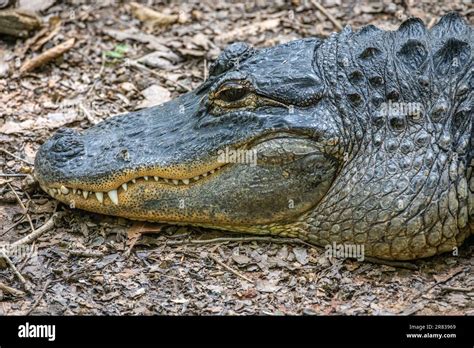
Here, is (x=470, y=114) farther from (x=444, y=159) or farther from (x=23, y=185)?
(x=23, y=185)

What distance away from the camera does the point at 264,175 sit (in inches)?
215

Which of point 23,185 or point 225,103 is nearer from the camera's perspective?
point 225,103

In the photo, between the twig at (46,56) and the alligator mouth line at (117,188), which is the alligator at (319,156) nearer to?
the alligator mouth line at (117,188)

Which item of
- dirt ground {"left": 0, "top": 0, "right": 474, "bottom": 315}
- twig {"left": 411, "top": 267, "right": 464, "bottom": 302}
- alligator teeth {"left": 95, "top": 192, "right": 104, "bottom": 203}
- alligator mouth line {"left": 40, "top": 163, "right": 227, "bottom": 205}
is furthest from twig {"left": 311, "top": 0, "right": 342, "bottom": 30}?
alligator teeth {"left": 95, "top": 192, "right": 104, "bottom": 203}

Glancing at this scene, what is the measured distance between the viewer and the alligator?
17.7 ft

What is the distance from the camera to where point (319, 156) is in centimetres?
543

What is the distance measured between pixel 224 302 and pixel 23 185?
6.57ft

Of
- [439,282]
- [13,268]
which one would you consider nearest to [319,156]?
[439,282]

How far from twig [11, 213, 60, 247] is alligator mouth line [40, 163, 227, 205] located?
0.18 metres

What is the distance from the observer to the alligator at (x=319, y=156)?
17.7 feet

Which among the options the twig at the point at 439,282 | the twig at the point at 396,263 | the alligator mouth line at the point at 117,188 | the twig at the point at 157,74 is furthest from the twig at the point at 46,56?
the twig at the point at 439,282

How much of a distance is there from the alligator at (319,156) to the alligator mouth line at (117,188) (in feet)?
0.03

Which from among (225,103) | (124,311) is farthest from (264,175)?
(124,311)

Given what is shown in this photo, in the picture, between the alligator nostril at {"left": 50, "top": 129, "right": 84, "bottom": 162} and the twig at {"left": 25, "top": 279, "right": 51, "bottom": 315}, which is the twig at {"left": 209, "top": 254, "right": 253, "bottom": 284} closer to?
the twig at {"left": 25, "top": 279, "right": 51, "bottom": 315}
